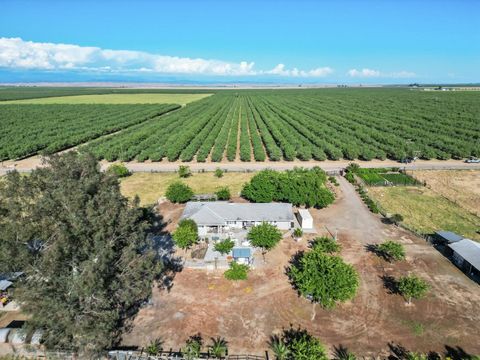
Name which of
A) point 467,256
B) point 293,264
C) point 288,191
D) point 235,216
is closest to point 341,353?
point 293,264

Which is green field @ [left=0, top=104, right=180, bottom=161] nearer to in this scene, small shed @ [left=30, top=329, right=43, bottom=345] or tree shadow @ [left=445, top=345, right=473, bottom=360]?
small shed @ [left=30, top=329, right=43, bottom=345]

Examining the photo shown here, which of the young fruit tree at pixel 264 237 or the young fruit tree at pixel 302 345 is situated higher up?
the young fruit tree at pixel 264 237

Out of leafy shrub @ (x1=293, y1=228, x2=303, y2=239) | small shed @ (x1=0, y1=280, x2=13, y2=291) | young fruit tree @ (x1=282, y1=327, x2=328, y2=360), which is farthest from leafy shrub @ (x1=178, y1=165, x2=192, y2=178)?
young fruit tree @ (x1=282, y1=327, x2=328, y2=360)

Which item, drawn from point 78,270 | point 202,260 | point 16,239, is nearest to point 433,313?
point 202,260

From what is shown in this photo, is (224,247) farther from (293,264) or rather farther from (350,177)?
(350,177)

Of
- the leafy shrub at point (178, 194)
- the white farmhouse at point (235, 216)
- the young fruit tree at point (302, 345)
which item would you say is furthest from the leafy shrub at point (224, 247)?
the leafy shrub at point (178, 194)

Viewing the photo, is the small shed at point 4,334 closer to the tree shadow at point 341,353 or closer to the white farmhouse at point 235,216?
the white farmhouse at point 235,216
